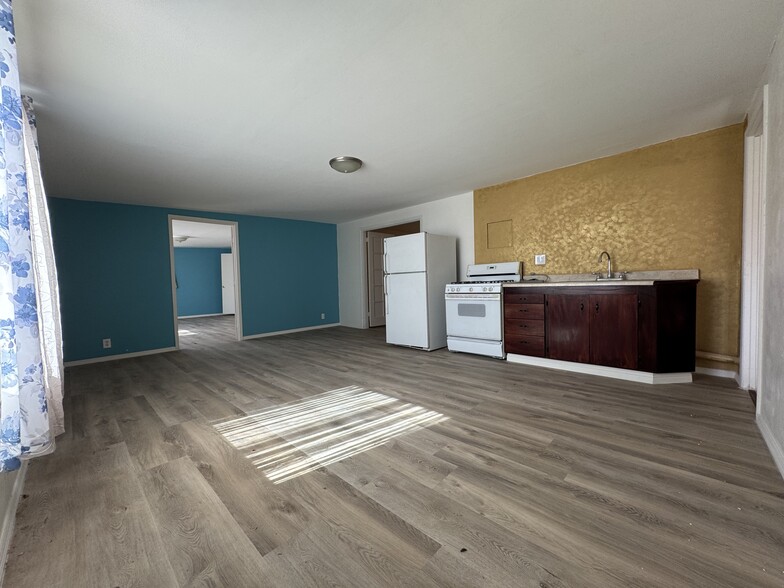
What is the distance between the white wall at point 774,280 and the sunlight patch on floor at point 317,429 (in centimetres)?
183

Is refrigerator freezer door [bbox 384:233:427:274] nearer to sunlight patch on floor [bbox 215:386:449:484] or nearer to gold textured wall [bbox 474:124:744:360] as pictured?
gold textured wall [bbox 474:124:744:360]

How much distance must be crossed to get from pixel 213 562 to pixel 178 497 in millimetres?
536

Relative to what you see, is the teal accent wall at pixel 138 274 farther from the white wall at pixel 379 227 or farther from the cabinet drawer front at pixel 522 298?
the cabinet drawer front at pixel 522 298

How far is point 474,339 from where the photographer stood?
4266mm

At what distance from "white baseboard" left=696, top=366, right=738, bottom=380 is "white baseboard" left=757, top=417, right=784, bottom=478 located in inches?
47.7

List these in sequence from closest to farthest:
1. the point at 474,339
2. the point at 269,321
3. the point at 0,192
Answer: the point at 0,192, the point at 474,339, the point at 269,321

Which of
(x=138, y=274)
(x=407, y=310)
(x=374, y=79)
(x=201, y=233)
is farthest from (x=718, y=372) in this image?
(x=201, y=233)

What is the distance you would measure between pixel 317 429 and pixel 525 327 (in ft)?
8.53

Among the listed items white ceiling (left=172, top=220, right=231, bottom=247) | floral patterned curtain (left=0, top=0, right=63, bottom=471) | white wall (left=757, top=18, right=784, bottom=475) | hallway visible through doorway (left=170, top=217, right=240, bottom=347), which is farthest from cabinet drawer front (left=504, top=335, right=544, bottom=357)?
hallway visible through doorway (left=170, top=217, right=240, bottom=347)

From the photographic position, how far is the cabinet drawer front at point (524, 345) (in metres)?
3.68

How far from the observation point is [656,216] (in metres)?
3.33

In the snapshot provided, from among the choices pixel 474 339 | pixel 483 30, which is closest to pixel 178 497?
pixel 483 30

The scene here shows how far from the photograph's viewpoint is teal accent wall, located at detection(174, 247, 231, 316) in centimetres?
979

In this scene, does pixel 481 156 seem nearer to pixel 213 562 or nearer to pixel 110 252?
pixel 213 562
